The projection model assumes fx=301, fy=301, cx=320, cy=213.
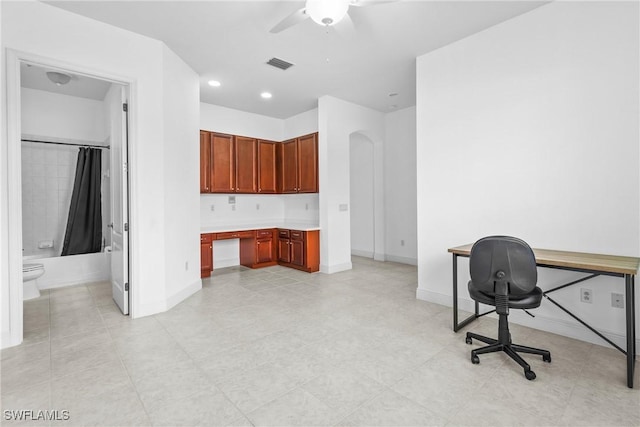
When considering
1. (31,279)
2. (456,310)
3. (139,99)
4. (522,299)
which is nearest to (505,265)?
(522,299)

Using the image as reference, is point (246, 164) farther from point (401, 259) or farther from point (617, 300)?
point (617, 300)

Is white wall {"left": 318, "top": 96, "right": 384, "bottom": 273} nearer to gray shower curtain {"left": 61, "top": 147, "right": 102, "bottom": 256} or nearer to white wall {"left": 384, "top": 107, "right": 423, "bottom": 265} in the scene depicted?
white wall {"left": 384, "top": 107, "right": 423, "bottom": 265}

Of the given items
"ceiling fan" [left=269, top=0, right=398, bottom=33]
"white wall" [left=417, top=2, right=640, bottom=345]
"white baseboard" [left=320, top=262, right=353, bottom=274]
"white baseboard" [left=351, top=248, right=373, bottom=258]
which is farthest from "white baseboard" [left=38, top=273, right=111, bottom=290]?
"white wall" [left=417, top=2, right=640, bottom=345]

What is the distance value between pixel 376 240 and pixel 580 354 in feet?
13.8

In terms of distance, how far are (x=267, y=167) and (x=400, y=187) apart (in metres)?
2.72

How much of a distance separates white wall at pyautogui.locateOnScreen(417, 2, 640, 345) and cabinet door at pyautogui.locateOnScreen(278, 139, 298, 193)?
9.21ft

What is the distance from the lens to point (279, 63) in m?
3.93

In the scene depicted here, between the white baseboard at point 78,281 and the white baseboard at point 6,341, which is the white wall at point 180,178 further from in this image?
the white baseboard at point 78,281

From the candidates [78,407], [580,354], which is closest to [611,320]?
[580,354]

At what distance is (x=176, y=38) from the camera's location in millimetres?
3299

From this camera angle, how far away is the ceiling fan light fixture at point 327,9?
2.21 meters

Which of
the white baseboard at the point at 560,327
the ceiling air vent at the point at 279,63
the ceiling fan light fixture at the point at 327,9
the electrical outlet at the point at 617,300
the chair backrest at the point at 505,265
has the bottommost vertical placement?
the white baseboard at the point at 560,327

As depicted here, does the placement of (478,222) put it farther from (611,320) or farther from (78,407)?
(78,407)

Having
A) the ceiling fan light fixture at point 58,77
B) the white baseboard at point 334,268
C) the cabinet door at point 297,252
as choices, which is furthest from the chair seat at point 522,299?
the ceiling fan light fixture at point 58,77
